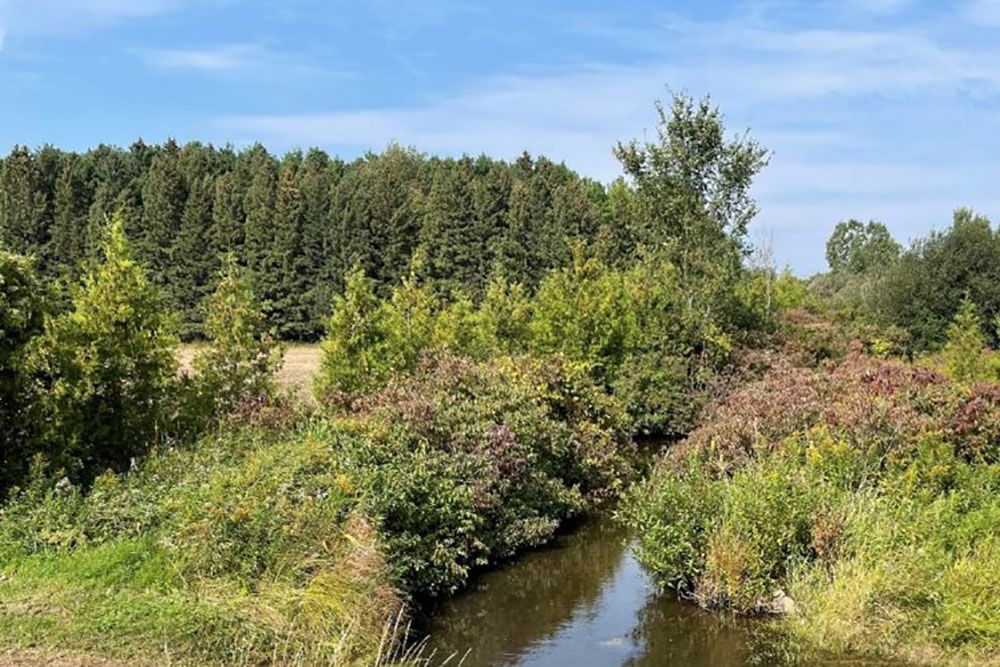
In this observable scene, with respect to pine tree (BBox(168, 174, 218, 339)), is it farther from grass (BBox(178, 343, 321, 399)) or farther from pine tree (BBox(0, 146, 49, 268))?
pine tree (BBox(0, 146, 49, 268))

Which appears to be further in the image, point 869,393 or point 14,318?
point 869,393

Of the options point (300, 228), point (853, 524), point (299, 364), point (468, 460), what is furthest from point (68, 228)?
point (853, 524)

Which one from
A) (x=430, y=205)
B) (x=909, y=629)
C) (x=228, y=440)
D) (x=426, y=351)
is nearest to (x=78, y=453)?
(x=228, y=440)

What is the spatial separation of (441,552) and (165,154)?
178 feet

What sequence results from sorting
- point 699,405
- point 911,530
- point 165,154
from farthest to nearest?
point 165,154, point 699,405, point 911,530

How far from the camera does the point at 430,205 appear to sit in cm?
5431

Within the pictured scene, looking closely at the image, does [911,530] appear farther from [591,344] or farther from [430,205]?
[430,205]

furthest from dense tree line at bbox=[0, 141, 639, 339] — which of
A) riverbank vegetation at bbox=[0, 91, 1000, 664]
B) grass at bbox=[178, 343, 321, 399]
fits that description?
riverbank vegetation at bbox=[0, 91, 1000, 664]

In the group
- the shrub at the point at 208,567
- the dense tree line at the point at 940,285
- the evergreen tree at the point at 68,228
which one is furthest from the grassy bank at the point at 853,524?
the evergreen tree at the point at 68,228

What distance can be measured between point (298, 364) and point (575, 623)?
3087cm

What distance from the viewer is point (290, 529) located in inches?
417

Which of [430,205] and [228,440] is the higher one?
[430,205]

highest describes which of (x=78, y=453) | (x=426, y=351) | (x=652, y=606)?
(x=426, y=351)

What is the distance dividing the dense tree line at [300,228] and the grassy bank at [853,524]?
35.3 m
